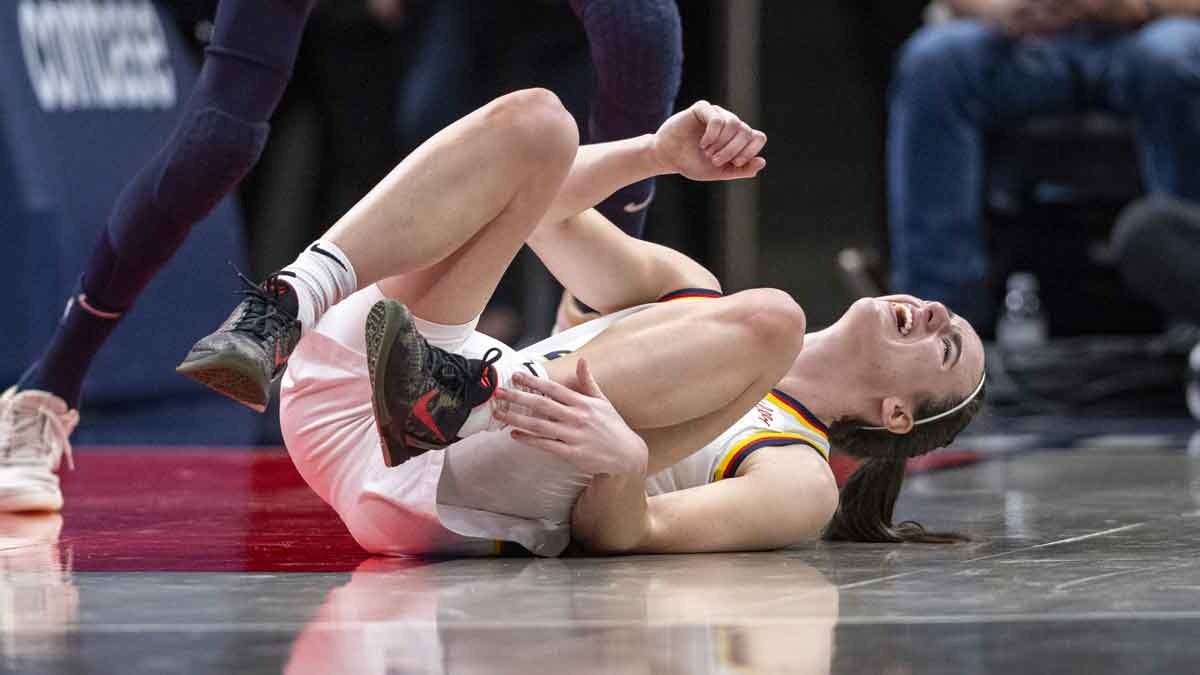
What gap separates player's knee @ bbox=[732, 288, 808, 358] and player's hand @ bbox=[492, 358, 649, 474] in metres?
0.22

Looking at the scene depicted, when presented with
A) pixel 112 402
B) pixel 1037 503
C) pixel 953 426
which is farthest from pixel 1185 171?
pixel 112 402

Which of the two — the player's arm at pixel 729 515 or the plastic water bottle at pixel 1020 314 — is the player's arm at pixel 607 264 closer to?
the player's arm at pixel 729 515

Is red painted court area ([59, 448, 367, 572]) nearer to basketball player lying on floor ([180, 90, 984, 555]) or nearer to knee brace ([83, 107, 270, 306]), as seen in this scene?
basketball player lying on floor ([180, 90, 984, 555])

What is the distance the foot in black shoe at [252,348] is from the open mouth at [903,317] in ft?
3.08

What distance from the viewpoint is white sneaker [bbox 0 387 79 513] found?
8.40ft

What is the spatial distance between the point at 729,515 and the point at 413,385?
0.51m

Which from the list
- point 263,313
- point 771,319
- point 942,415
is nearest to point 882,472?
point 942,415

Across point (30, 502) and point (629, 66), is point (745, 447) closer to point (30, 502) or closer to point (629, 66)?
point (629, 66)

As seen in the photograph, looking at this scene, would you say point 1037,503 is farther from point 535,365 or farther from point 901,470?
point 535,365

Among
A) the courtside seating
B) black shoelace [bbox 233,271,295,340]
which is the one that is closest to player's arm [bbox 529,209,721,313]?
black shoelace [bbox 233,271,295,340]

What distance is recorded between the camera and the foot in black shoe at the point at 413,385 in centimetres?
177

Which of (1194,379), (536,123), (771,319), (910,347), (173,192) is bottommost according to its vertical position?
(1194,379)

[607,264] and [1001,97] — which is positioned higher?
[1001,97]

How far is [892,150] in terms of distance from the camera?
16.7ft
